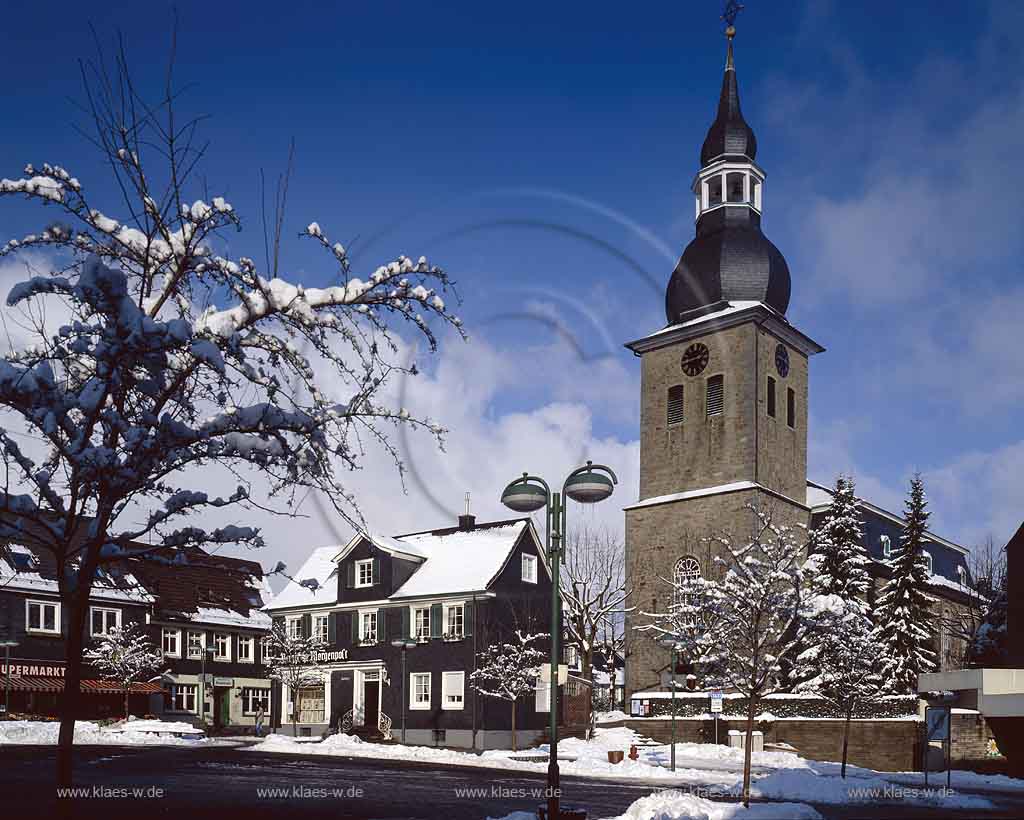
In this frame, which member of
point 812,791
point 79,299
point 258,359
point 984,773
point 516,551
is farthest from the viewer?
point 516,551

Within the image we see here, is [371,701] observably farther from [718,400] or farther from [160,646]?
[718,400]

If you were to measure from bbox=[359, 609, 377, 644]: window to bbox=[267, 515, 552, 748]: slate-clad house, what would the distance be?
0.05 m

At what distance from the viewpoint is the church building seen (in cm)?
5247

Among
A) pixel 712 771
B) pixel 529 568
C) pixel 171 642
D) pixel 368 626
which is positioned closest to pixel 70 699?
pixel 712 771

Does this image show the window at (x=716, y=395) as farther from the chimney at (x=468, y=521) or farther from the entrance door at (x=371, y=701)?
the entrance door at (x=371, y=701)

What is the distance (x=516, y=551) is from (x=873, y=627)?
1687 centimetres

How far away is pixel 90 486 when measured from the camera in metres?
9.76

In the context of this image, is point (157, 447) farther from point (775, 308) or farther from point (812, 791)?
point (775, 308)

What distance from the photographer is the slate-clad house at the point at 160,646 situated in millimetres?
53625

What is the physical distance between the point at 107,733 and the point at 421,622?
1470 cm

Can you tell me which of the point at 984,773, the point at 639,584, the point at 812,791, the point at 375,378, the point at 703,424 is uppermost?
the point at 703,424

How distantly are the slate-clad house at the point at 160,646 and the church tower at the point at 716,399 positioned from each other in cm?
2041

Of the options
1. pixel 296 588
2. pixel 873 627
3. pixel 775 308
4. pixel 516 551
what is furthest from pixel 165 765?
pixel 775 308

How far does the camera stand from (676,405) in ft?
185
